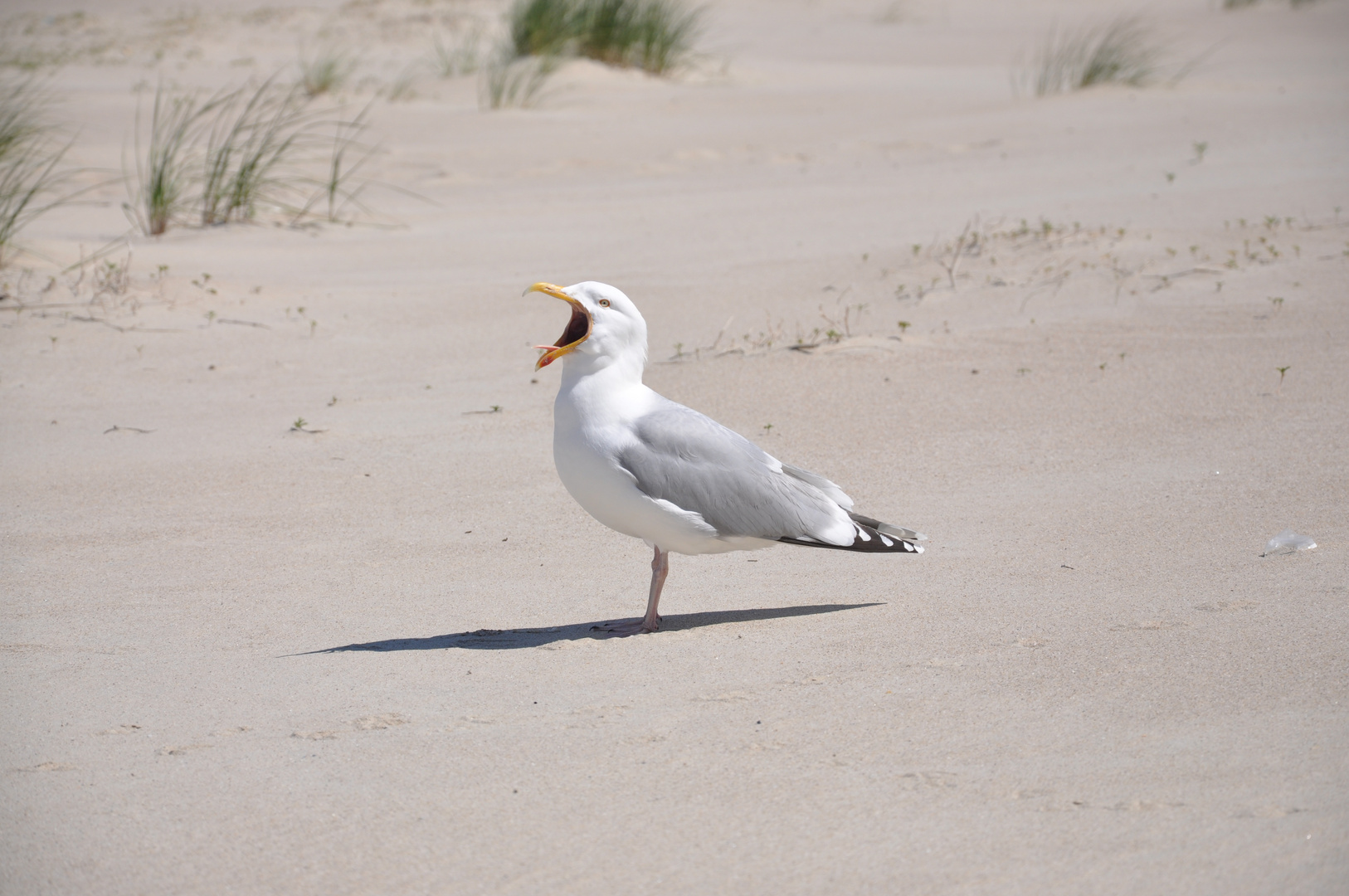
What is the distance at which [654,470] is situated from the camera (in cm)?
373

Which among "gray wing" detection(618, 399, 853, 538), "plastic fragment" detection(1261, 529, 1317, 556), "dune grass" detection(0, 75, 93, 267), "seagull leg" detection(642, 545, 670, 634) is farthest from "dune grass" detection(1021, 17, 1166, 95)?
"seagull leg" detection(642, 545, 670, 634)

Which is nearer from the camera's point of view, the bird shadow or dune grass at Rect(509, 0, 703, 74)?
the bird shadow

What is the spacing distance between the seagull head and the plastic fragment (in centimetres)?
216

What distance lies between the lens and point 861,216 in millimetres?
10086

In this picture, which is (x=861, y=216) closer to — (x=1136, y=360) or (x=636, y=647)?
(x=1136, y=360)

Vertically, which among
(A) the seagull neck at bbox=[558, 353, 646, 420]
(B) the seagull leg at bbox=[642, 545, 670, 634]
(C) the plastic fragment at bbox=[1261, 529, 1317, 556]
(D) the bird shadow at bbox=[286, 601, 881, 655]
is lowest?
(D) the bird shadow at bbox=[286, 601, 881, 655]

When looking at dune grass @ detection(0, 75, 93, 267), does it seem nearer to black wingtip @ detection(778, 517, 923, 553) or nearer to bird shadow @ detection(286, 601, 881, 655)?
bird shadow @ detection(286, 601, 881, 655)

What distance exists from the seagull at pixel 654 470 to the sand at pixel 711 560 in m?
0.28

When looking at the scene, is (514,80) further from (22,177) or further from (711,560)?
(711,560)

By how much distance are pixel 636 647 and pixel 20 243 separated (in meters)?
6.61

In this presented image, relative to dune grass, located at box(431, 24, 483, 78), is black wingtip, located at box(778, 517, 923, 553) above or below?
below

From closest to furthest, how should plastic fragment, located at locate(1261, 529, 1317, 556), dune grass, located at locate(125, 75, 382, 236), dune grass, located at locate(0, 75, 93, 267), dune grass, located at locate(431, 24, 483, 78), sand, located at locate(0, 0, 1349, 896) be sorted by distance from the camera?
sand, located at locate(0, 0, 1349, 896), plastic fragment, located at locate(1261, 529, 1317, 556), dune grass, located at locate(0, 75, 93, 267), dune grass, located at locate(125, 75, 382, 236), dune grass, located at locate(431, 24, 483, 78)

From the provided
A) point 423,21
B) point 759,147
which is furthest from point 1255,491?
point 423,21

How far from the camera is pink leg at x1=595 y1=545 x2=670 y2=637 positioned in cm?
388
